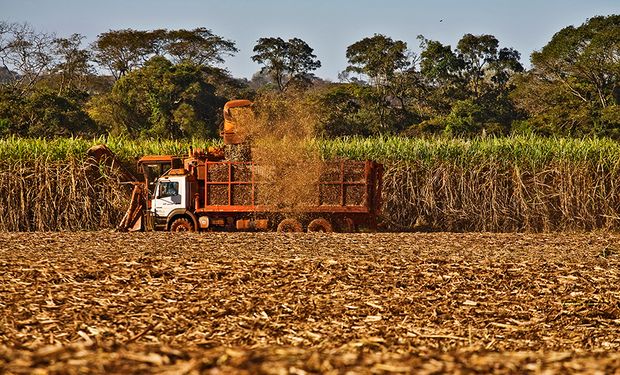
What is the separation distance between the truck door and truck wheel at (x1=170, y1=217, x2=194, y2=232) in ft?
0.99

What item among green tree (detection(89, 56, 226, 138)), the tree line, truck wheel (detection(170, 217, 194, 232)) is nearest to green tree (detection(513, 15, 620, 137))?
the tree line

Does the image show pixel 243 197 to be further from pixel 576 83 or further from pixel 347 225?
pixel 576 83

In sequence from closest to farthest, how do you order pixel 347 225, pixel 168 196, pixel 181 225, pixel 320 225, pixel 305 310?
1. pixel 305 310
2. pixel 320 225
3. pixel 347 225
4. pixel 181 225
5. pixel 168 196

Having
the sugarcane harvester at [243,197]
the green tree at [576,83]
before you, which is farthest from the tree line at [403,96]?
the sugarcane harvester at [243,197]

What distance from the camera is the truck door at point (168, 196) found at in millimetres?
20547

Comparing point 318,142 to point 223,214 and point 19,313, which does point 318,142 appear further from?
point 19,313

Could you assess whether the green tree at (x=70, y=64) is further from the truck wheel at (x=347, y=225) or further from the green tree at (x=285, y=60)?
the truck wheel at (x=347, y=225)

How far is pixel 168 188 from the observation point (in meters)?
20.7

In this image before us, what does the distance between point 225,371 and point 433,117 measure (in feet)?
143

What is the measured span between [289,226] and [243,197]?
4.08 feet

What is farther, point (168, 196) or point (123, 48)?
point (123, 48)

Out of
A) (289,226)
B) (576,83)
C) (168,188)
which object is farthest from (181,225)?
(576,83)

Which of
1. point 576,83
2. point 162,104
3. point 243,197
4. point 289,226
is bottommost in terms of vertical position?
point 289,226

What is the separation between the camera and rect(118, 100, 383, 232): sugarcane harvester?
65.5 feet
